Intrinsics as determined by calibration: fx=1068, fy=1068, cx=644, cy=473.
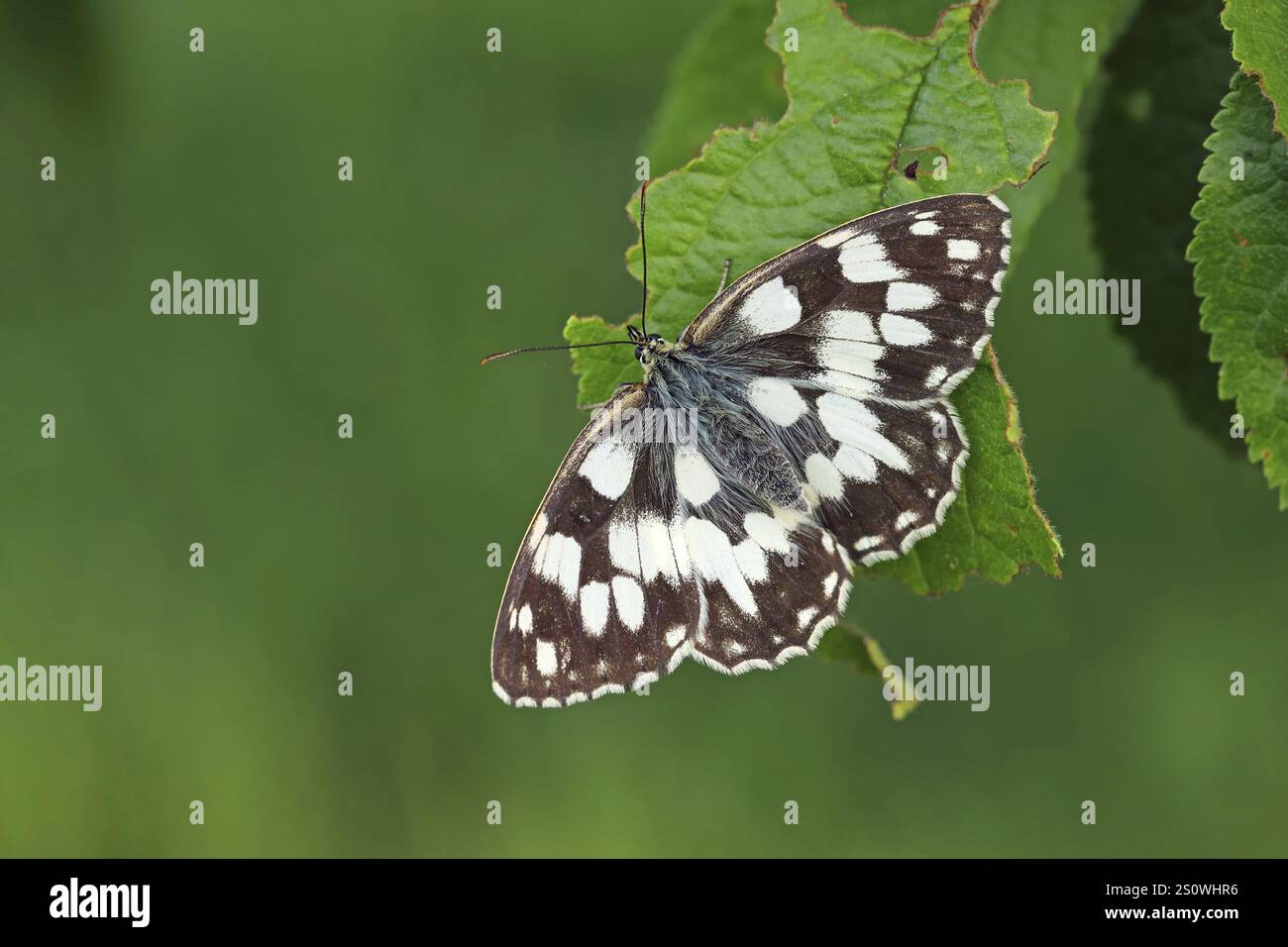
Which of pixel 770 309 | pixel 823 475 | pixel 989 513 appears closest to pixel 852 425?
pixel 823 475

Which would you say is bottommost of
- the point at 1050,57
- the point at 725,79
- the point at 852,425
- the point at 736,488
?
the point at 736,488

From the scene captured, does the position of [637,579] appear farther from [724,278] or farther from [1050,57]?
[1050,57]

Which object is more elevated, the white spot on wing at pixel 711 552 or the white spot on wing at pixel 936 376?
the white spot on wing at pixel 936 376

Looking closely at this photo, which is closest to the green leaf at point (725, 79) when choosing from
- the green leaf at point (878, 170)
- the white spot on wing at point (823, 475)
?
the green leaf at point (878, 170)

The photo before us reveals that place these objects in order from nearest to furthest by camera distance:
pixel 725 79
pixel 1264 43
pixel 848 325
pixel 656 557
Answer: pixel 1264 43
pixel 848 325
pixel 656 557
pixel 725 79

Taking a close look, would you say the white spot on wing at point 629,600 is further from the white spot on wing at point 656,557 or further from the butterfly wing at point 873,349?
the butterfly wing at point 873,349

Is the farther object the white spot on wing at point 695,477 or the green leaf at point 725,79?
the green leaf at point 725,79

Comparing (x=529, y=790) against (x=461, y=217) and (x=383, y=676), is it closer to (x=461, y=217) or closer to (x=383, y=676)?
(x=383, y=676)
